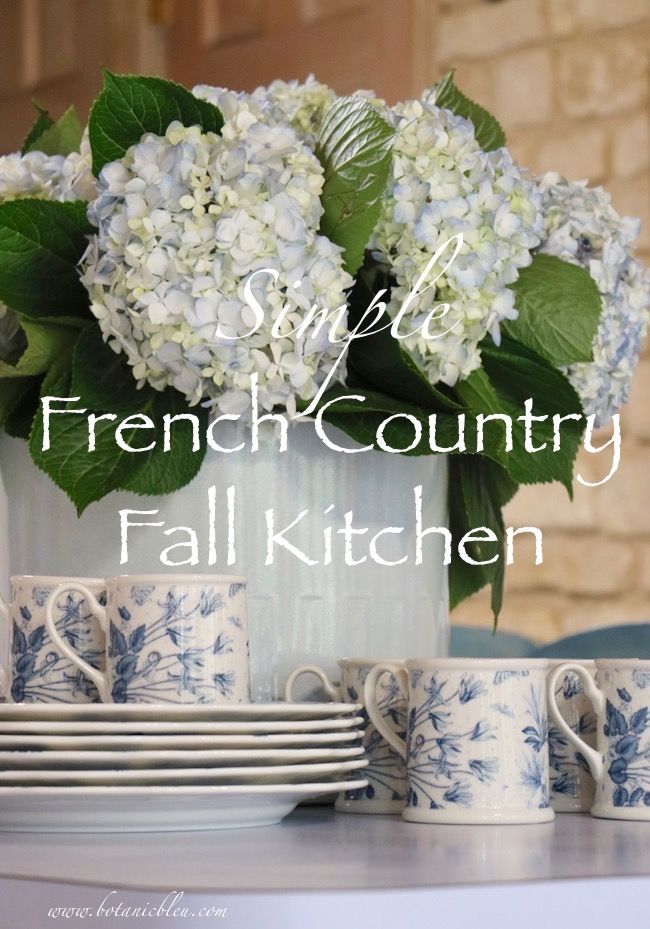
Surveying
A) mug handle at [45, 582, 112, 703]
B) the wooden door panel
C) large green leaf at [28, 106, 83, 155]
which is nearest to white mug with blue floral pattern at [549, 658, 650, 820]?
mug handle at [45, 582, 112, 703]

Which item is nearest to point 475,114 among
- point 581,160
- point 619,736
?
point 619,736

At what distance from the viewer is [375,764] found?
80 centimetres

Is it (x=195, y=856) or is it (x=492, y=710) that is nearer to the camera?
(x=195, y=856)

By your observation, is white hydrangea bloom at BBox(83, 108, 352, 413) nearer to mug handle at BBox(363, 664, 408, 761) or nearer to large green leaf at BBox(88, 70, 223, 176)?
large green leaf at BBox(88, 70, 223, 176)

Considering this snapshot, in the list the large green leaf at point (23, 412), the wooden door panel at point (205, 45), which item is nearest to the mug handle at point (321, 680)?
the large green leaf at point (23, 412)

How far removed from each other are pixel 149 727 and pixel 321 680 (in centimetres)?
20

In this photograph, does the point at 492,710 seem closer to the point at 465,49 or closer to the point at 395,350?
the point at 395,350

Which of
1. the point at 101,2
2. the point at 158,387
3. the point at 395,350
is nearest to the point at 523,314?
the point at 395,350

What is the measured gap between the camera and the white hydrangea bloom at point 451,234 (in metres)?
0.82

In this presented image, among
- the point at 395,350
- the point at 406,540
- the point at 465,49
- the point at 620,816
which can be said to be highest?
the point at 465,49

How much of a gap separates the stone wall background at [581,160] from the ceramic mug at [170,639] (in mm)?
1438

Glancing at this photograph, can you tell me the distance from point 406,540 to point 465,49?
5.44ft

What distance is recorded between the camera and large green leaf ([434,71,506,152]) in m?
1.00

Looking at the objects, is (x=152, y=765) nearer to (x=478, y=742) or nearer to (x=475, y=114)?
(x=478, y=742)
